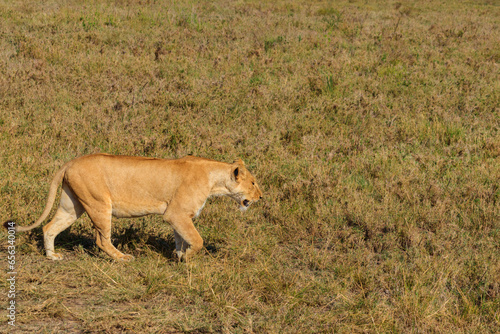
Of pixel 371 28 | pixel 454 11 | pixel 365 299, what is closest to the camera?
pixel 365 299

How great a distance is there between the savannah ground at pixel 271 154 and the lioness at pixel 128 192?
0.87 feet

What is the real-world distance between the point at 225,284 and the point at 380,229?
239 cm

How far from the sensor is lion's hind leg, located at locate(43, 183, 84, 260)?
5129 millimetres

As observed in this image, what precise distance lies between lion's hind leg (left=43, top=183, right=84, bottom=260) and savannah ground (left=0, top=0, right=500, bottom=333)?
19 cm

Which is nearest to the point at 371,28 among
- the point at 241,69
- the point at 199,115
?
the point at 241,69

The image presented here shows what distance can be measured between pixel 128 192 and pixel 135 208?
6.8 inches

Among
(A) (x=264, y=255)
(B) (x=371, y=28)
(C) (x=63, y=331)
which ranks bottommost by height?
(A) (x=264, y=255)

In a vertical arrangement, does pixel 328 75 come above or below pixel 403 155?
above

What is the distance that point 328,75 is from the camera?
10.8 metres

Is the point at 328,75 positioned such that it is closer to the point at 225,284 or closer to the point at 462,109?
the point at 462,109

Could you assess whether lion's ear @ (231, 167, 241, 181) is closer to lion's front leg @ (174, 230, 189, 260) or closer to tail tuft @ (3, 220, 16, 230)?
lion's front leg @ (174, 230, 189, 260)

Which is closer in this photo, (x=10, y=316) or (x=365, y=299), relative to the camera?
(x=10, y=316)

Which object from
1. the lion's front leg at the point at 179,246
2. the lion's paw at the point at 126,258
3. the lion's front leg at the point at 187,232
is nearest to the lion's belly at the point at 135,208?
the lion's front leg at the point at 187,232

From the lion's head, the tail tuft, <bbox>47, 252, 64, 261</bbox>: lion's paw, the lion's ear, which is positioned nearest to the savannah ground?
<bbox>47, 252, 64, 261</bbox>: lion's paw
